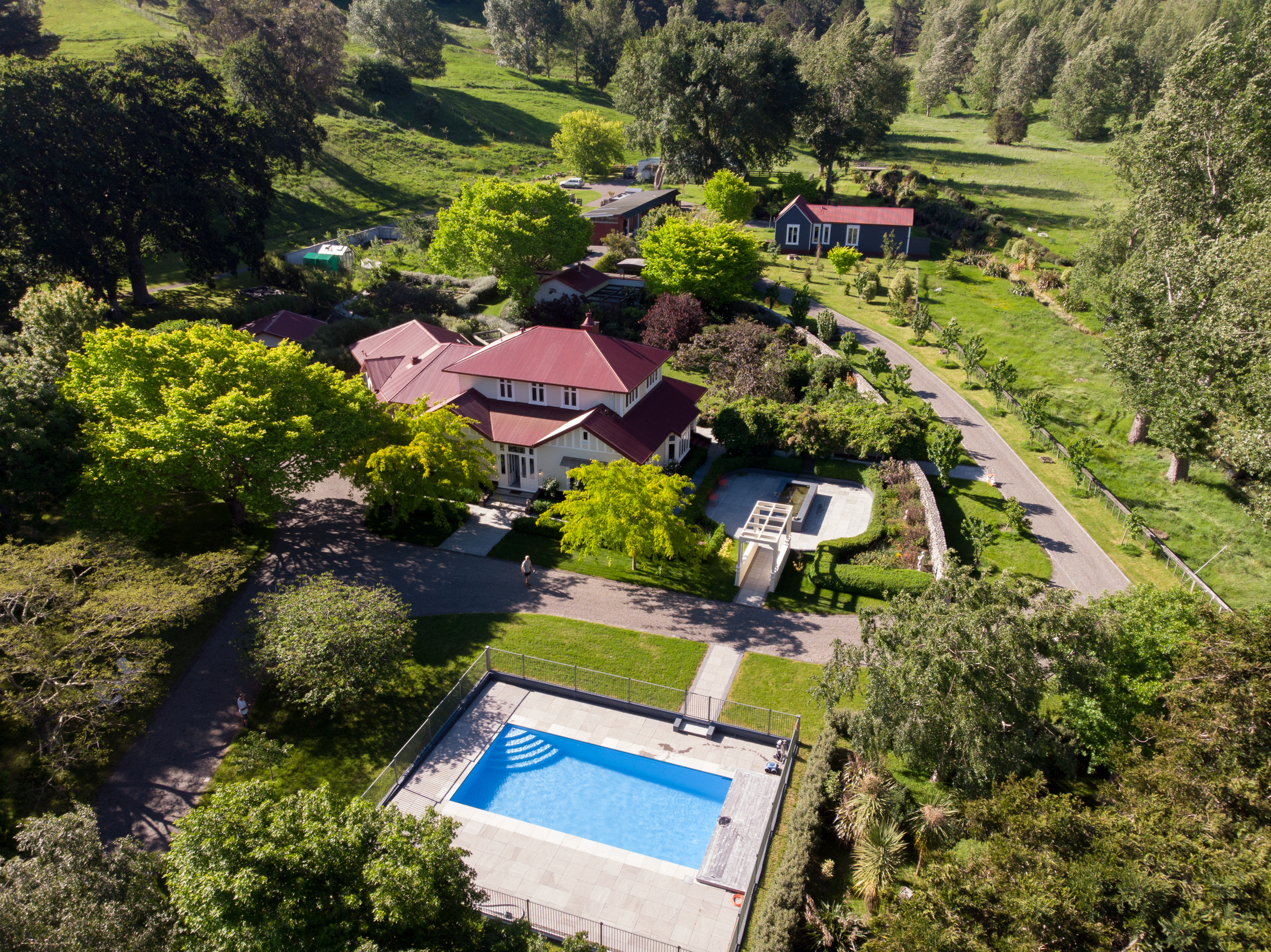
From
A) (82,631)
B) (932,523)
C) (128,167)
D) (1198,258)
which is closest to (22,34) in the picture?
(128,167)

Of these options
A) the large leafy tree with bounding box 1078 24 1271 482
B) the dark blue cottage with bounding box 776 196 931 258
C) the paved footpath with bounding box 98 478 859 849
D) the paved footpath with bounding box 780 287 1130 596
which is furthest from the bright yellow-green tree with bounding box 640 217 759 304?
the paved footpath with bounding box 98 478 859 849

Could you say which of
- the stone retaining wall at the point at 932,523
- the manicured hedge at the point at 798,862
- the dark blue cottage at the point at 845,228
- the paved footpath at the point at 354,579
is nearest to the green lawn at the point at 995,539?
the stone retaining wall at the point at 932,523

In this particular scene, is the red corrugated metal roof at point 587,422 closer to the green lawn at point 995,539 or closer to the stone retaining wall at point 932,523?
the stone retaining wall at point 932,523

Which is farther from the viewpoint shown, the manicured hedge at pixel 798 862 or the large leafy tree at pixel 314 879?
the manicured hedge at pixel 798 862

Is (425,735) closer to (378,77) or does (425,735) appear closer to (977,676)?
(977,676)

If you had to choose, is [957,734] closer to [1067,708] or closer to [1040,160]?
[1067,708]

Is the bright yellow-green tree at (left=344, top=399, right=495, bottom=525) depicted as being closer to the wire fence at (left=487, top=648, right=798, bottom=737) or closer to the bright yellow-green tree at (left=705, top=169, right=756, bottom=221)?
the wire fence at (left=487, top=648, right=798, bottom=737)
